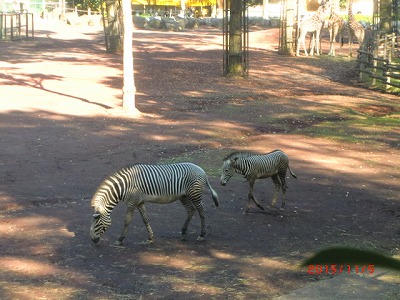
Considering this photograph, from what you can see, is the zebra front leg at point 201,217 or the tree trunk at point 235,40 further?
the tree trunk at point 235,40

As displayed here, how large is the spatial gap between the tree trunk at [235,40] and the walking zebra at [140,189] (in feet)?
66.9

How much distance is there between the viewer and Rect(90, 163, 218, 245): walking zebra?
28.5ft

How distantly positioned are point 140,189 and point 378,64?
77.0ft

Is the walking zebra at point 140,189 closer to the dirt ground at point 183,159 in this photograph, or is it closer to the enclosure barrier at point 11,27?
the dirt ground at point 183,159

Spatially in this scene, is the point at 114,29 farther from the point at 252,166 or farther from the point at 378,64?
the point at 252,166

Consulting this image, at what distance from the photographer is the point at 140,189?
872 centimetres

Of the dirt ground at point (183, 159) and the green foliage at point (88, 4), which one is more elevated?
the green foliage at point (88, 4)

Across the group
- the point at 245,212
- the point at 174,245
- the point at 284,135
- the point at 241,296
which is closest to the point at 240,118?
the point at 284,135

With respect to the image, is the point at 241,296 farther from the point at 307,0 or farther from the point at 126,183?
the point at 307,0

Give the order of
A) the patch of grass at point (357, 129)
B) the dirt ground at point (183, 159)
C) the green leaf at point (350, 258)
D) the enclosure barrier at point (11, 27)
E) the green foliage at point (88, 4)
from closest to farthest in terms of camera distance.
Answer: the green leaf at point (350, 258) < the dirt ground at point (183, 159) < the patch of grass at point (357, 129) < the enclosure barrier at point (11, 27) < the green foliage at point (88, 4)

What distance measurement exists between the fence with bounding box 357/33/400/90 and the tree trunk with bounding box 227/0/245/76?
16.5 feet

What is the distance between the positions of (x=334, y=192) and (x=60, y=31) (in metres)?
47.9

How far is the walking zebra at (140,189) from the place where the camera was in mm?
8695

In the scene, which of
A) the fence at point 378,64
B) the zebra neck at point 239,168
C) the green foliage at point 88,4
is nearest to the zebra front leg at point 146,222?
the zebra neck at point 239,168
